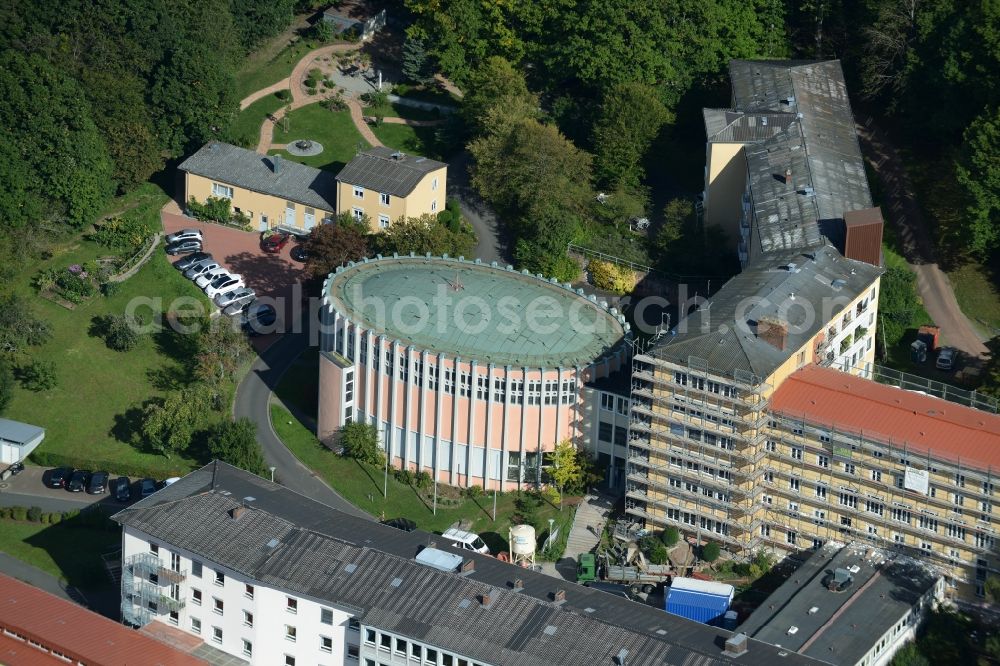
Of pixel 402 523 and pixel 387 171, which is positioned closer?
pixel 402 523

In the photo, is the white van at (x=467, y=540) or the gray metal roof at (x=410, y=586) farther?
the white van at (x=467, y=540)

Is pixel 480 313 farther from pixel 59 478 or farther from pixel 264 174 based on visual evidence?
pixel 264 174

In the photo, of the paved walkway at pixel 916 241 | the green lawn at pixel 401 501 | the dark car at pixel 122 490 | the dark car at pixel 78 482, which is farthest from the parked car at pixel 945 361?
the dark car at pixel 78 482

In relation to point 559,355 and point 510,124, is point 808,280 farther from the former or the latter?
point 510,124

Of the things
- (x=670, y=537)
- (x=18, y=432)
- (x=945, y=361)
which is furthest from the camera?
(x=945, y=361)

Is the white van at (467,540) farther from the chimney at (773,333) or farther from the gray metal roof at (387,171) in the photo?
the gray metal roof at (387,171)

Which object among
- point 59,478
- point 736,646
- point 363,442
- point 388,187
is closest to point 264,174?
point 388,187

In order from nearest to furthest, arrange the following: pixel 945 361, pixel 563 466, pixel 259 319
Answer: pixel 563 466 < pixel 945 361 < pixel 259 319

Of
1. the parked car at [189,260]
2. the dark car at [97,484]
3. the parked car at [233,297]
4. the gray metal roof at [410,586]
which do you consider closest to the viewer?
the gray metal roof at [410,586]
